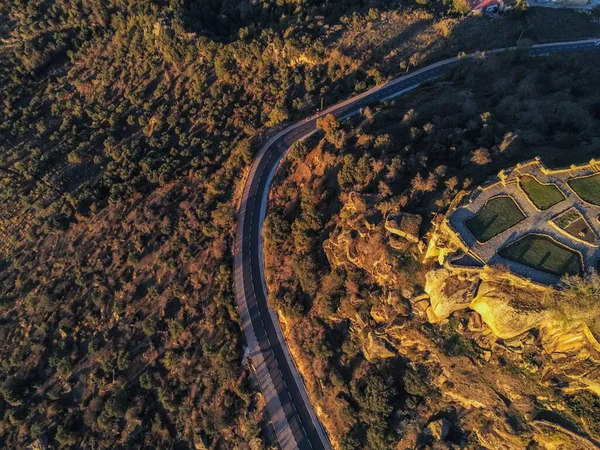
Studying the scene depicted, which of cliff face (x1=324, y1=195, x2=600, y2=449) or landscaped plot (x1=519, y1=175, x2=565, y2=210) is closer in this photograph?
cliff face (x1=324, y1=195, x2=600, y2=449)

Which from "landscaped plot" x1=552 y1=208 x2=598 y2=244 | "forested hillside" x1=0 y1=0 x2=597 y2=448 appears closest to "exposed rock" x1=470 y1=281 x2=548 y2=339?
"landscaped plot" x1=552 y1=208 x2=598 y2=244

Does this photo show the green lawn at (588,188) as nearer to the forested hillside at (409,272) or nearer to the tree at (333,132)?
the forested hillside at (409,272)

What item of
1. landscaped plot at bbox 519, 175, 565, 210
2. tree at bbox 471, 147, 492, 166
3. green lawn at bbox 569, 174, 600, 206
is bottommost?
green lawn at bbox 569, 174, 600, 206

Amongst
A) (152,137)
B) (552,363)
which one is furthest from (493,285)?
(152,137)

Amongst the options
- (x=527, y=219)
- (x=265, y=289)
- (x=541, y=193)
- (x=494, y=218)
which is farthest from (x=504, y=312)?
(x=265, y=289)

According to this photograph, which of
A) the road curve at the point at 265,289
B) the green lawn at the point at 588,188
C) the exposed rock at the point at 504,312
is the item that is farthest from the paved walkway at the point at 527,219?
the road curve at the point at 265,289

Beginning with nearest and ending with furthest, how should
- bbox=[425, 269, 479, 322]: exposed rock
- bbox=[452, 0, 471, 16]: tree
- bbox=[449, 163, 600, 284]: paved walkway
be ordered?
bbox=[449, 163, 600, 284]: paved walkway
bbox=[425, 269, 479, 322]: exposed rock
bbox=[452, 0, 471, 16]: tree

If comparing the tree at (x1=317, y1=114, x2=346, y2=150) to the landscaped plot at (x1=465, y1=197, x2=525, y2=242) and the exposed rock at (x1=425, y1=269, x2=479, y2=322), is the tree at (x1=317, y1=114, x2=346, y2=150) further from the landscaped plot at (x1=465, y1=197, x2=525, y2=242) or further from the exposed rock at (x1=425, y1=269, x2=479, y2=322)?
the exposed rock at (x1=425, y1=269, x2=479, y2=322)
